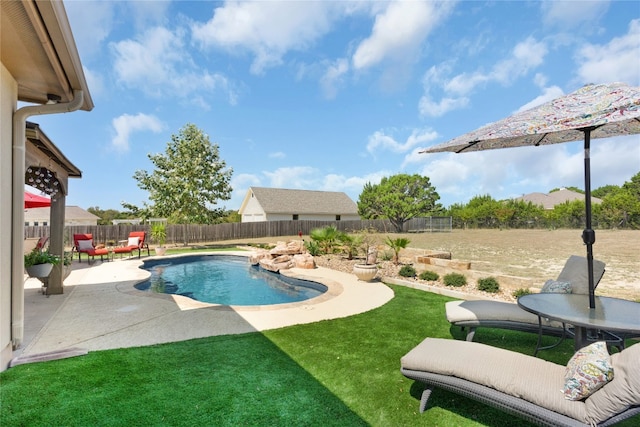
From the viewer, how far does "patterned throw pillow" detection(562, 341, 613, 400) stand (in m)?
2.13

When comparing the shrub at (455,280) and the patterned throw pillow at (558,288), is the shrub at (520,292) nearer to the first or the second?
the shrub at (455,280)

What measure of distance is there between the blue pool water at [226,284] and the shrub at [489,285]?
12.2 ft

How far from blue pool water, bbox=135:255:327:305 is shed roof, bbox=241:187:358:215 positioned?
19149 mm

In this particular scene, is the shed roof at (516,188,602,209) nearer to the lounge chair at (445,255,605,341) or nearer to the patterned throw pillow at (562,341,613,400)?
the lounge chair at (445,255,605,341)

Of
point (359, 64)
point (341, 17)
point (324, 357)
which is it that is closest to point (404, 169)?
point (359, 64)

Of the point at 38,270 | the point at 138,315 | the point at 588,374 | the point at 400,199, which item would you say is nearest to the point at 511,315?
the point at 588,374

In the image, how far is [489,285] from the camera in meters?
7.05

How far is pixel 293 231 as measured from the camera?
30391 millimetres

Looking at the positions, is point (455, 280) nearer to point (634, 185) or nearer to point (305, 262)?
point (305, 262)

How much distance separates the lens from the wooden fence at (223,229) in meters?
20.0

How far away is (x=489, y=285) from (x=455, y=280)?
76 centimetres

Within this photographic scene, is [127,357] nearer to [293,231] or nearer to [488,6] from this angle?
[488,6]

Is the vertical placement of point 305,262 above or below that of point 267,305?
above

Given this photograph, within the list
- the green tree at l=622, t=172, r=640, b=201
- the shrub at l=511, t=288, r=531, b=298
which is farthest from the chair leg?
the green tree at l=622, t=172, r=640, b=201
